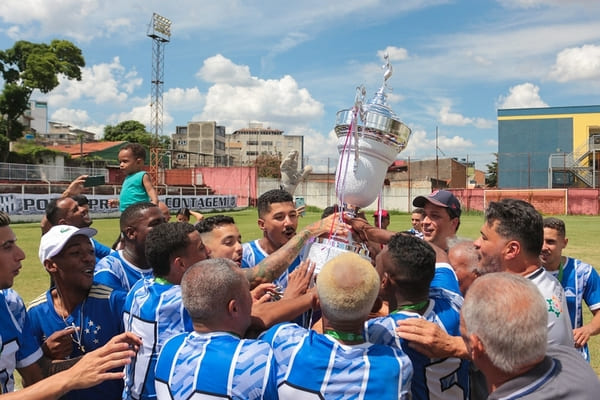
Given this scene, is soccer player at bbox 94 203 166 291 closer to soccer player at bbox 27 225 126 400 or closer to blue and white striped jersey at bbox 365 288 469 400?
soccer player at bbox 27 225 126 400

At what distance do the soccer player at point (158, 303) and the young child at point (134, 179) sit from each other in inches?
129

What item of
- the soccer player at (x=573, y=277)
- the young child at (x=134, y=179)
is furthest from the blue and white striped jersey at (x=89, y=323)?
the soccer player at (x=573, y=277)

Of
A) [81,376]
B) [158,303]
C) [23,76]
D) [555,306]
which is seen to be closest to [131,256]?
[158,303]

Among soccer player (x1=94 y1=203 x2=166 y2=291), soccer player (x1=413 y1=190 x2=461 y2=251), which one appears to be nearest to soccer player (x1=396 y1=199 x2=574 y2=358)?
soccer player (x1=413 y1=190 x2=461 y2=251)

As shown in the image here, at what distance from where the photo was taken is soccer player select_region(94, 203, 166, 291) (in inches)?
140

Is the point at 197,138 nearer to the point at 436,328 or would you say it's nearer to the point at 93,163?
the point at 93,163

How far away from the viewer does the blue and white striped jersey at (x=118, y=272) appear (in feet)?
11.5

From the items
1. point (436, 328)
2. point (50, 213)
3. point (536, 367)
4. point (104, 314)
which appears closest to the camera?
point (536, 367)

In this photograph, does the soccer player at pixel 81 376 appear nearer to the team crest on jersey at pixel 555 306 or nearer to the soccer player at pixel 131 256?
the soccer player at pixel 131 256

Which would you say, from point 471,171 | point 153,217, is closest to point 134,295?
point 153,217

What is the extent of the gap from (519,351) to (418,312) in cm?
71

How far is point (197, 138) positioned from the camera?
85312 millimetres

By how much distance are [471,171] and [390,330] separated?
243 ft

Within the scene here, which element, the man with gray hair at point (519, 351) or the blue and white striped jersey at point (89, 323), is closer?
the man with gray hair at point (519, 351)
